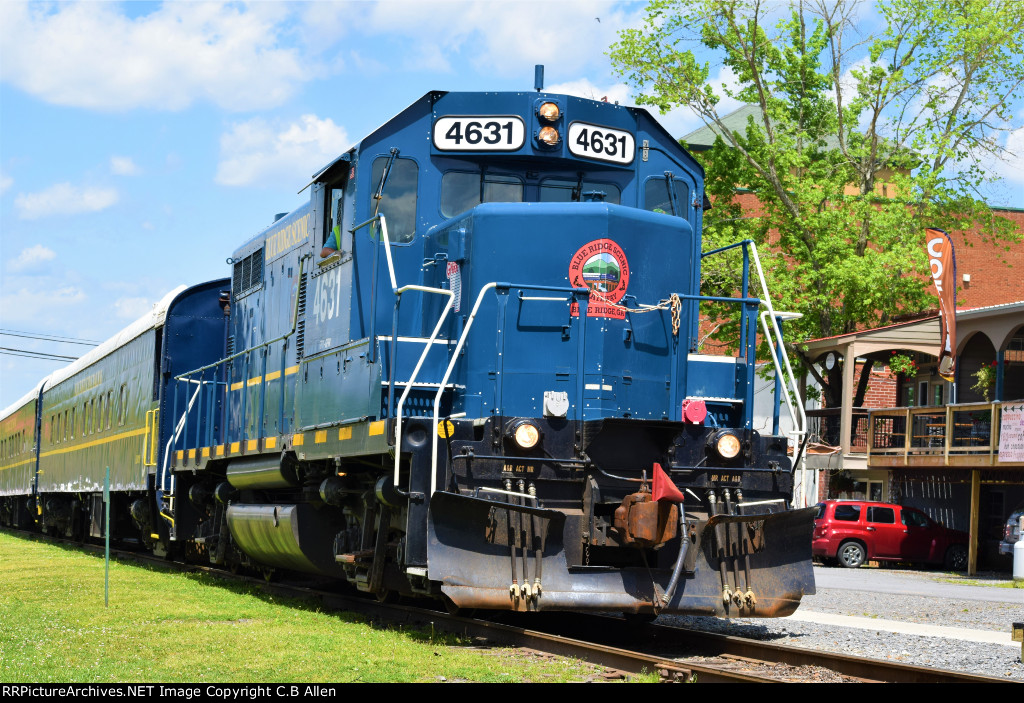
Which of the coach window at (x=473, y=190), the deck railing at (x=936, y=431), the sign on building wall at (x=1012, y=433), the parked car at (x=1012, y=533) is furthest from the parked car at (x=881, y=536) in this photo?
the coach window at (x=473, y=190)

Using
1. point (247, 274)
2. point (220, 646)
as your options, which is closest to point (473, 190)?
point (220, 646)

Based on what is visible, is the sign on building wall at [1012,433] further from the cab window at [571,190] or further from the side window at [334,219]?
the side window at [334,219]

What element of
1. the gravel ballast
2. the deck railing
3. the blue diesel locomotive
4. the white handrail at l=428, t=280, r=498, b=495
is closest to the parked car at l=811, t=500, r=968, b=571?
the deck railing

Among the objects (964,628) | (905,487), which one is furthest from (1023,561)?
(964,628)

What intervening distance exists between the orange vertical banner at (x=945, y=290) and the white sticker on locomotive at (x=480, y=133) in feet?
56.5

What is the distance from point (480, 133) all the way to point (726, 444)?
3.32 metres

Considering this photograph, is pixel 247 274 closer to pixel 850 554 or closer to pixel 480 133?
pixel 480 133

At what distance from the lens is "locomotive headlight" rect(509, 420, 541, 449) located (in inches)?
360

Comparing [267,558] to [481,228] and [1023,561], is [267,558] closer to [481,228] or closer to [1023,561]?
[481,228]

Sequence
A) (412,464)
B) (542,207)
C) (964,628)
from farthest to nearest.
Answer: (964,628) < (542,207) < (412,464)

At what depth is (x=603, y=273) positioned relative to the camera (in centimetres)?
994

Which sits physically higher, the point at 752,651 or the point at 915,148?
the point at 915,148

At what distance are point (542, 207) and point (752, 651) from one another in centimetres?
384

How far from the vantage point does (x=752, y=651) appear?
30.8 feet
